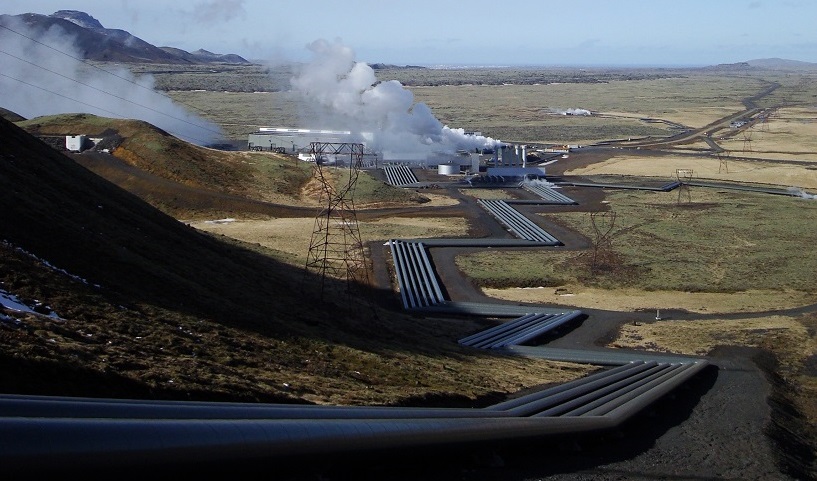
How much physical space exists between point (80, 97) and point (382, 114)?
33099 mm

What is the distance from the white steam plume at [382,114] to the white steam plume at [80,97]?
13274mm

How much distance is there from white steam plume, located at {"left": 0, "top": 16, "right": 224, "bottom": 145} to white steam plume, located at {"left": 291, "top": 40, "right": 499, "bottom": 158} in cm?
1327

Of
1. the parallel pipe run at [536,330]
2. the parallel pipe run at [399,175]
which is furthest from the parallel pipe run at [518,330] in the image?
the parallel pipe run at [399,175]

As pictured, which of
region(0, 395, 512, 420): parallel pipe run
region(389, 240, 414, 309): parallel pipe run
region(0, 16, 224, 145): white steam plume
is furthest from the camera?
region(0, 16, 224, 145): white steam plume

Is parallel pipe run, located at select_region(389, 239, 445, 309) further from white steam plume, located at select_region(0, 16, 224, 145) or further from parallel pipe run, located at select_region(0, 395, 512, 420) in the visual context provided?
white steam plume, located at select_region(0, 16, 224, 145)

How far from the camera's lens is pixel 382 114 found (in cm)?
7644

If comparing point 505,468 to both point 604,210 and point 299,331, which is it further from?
point 604,210

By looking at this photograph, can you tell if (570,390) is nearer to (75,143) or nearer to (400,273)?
(400,273)

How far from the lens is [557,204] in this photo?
55.5m

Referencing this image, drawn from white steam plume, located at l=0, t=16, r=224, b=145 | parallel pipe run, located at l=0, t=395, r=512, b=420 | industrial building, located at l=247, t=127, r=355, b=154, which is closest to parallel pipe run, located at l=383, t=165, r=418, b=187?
industrial building, located at l=247, t=127, r=355, b=154

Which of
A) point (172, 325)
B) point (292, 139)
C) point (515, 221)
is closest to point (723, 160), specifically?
point (515, 221)

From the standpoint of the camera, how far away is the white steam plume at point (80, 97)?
83938 millimetres

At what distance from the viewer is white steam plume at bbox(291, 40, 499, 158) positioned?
75250 millimetres

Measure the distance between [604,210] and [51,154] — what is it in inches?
1393
